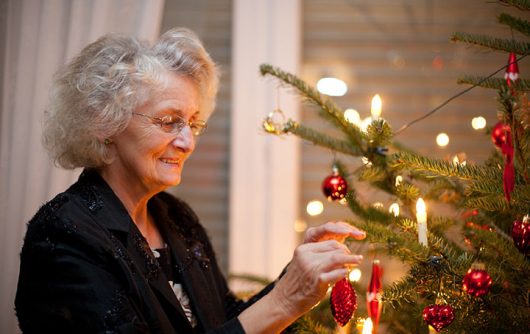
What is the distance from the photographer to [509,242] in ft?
3.59

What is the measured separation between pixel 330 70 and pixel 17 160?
113 centimetres

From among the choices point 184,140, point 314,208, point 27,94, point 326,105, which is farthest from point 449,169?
point 27,94

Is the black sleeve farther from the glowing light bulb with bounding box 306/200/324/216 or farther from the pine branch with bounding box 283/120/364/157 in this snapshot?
the glowing light bulb with bounding box 306/200/324/216

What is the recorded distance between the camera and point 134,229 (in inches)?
49.4

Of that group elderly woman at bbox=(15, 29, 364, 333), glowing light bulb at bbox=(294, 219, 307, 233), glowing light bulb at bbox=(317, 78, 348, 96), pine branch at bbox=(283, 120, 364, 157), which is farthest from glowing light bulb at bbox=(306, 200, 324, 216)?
pine branch at bbox=(283, 120, 364, 157)

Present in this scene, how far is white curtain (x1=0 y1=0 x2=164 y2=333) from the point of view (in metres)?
1.65

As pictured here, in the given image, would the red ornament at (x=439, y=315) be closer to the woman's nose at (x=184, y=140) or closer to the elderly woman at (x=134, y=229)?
the elderly woman at (x=134, y=229)

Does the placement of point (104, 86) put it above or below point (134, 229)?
above

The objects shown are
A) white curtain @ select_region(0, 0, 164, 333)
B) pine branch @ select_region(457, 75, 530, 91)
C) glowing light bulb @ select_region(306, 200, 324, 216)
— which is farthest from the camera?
glowing light bulb @ select_region(306, 200, 324, 216)

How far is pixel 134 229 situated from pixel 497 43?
2.82ft

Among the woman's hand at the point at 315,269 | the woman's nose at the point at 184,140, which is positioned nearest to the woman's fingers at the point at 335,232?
the woman's hand at the point at 315,269

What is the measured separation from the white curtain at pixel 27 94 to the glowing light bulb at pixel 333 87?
721 millimetres

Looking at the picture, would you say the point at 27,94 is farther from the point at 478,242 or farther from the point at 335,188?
the point at 478,242

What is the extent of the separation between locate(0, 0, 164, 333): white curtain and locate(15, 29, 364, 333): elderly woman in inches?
14.0
